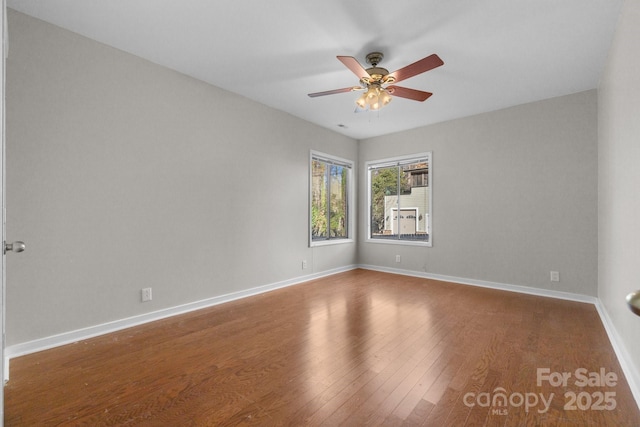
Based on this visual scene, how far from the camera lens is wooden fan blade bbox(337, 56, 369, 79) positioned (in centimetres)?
231

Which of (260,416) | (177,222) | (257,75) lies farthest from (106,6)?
(260,416)

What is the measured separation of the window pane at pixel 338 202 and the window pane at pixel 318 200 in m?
0.18

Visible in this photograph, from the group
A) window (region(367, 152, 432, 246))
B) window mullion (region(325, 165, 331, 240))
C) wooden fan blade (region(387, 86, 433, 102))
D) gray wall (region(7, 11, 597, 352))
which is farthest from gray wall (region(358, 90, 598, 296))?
wooden fan blade (region(387, 86, 433, 102))

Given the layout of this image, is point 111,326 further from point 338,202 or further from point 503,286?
point 503,286

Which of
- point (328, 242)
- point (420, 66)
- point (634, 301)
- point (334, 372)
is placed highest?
Answer: point (420, 66)

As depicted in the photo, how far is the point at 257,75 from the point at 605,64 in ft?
11.7

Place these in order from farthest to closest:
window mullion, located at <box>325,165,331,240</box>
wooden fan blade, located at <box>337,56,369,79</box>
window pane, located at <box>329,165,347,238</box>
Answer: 1. window pane, located at <box>329,165,347,238</box>
2. window mullion, located at <box>325,165,331,240</box>
3. wooden fan blade, located at <box>337,56,369,79</box>

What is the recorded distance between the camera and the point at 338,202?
5633mm

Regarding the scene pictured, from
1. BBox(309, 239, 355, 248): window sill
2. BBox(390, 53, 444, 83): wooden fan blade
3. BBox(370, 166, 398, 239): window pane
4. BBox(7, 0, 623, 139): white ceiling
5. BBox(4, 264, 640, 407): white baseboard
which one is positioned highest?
BBox(7, 0, 623, 139): white ceiling

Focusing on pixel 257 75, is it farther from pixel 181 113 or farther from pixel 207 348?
pixel 207 348

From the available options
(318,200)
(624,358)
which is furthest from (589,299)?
(318,200)

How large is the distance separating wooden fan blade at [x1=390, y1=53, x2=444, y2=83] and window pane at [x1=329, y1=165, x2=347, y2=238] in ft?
9.59

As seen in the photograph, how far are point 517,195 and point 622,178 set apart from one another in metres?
1.90

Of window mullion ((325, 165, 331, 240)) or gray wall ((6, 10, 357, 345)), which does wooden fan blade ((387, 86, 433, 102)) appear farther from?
window mullion ((325, 165, 331, 240))
